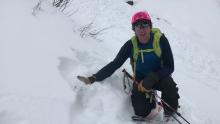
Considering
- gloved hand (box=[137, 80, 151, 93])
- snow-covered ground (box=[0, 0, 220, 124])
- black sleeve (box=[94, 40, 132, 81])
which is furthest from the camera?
black sleeve (box=[94, 40, 132, 81])

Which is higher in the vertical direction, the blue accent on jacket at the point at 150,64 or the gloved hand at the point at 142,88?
the blue accent on jacket at the point at 150,64

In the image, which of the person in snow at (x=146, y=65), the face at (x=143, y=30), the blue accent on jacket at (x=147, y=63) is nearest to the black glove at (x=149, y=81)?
the person in snow at (x=146, y=65)

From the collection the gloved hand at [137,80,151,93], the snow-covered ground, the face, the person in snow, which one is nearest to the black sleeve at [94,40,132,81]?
the person in snow

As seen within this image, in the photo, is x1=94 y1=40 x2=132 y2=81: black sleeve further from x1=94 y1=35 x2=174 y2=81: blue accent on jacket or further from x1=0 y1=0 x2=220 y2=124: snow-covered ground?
x1=0 y1=0 x2=220 y2=124: snow-covered ground

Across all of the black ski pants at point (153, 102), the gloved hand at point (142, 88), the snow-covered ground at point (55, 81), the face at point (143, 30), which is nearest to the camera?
the snow-covered ground at point (55, 81)

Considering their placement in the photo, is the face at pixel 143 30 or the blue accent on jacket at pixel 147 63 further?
the blue accent on jacket at pixel 147 63

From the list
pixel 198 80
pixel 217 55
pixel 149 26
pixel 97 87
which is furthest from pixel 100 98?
pixel 217 55

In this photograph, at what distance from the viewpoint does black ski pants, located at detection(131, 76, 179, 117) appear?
5.62 m

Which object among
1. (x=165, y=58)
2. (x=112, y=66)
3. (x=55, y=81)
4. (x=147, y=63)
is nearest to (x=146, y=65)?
(x=147, y=63)

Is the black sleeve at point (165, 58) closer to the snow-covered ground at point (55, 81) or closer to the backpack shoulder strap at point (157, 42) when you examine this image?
the backpack shoulder strap at point (157, 42)

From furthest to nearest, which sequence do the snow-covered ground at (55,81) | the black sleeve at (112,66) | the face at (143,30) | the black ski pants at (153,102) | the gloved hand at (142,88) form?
the black sleeve at (112,66), the black ski pants at (153,102), the gloved hand at (142,88), the face at (143,30), the snow-covered ground at (55,81)

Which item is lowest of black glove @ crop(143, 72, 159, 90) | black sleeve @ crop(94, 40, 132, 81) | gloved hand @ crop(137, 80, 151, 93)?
gloved hand @ crop(137, 80, 151, 93)

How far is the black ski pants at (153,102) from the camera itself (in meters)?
5.62

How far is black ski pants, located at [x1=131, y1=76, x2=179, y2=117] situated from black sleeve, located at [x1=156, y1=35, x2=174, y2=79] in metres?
0.18
